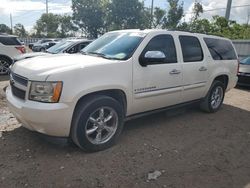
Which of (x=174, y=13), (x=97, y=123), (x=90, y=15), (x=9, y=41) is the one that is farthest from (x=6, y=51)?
(x=90, y=15)

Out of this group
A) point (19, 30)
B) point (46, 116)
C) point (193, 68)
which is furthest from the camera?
point (19, 30)

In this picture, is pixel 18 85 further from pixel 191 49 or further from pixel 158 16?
Answer: pixel 158 16

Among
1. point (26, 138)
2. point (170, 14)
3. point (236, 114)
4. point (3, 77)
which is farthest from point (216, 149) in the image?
point (170, 14)

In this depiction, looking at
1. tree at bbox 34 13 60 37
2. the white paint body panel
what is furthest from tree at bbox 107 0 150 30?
tree at bbox 34 13 60 37

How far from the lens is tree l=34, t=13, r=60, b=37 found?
59594 mm

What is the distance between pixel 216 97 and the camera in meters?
6.64

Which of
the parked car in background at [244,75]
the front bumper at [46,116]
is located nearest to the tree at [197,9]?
the parked car in background at [244,75]

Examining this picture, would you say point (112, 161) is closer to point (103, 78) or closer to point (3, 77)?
point (103, 78)

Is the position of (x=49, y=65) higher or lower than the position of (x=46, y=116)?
higher

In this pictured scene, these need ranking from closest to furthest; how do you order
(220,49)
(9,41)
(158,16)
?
(220,49)
(9,41)
(158,16)

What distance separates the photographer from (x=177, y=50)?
201 inches

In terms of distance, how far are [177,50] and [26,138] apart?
313 cm

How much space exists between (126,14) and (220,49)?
21.4 meters

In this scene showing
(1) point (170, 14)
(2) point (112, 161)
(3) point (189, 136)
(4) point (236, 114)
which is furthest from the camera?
(1) point (170, 14)
